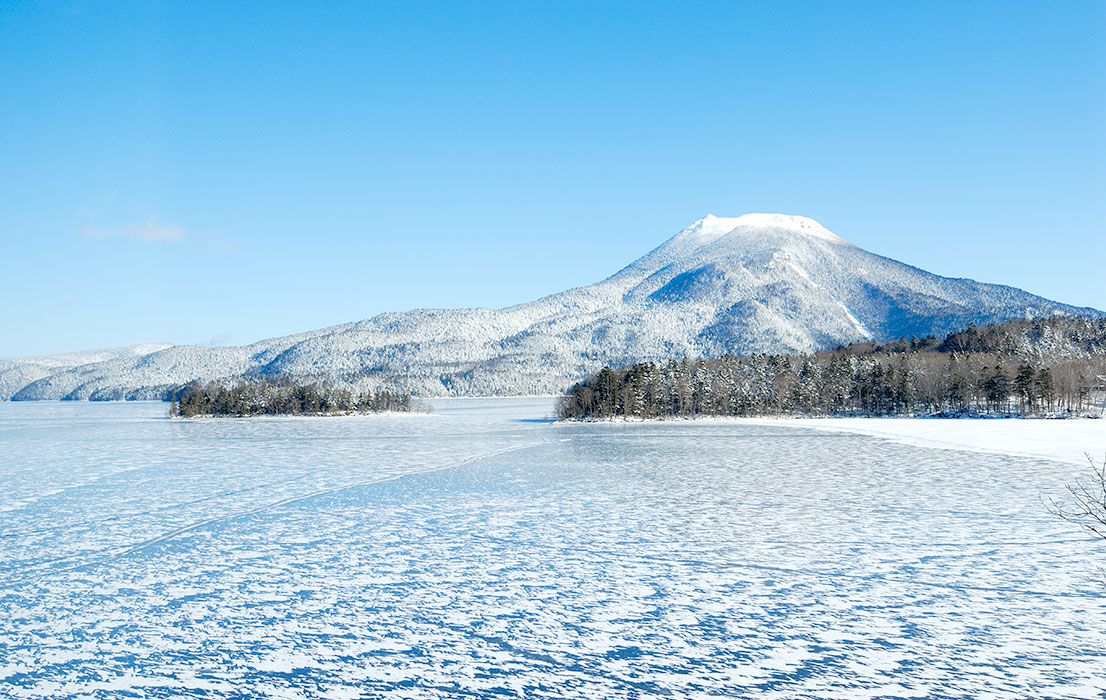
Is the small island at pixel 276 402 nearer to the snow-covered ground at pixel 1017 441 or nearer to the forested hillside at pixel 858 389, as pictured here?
the forested hillside at pixel 858 389

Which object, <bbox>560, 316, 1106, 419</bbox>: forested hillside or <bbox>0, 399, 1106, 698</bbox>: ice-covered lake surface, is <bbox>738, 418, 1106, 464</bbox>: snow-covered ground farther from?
<bbox>560, 316, 1106, 419</bbox>: forested hillside

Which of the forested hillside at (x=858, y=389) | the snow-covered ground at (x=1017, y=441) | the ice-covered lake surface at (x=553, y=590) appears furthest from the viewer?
the forested hillside at (x=858, y=389)

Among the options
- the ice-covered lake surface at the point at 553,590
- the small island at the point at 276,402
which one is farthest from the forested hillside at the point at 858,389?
the ice-covered lake surface at the point at 553,590

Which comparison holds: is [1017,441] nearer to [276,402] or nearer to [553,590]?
[553,590]

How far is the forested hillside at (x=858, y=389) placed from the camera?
3809 inches

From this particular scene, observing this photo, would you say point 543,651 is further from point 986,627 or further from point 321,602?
point 986,627

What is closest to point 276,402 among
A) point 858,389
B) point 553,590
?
point 858,389

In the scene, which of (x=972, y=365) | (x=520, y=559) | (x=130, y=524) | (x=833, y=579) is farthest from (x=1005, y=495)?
(x=972, y=365)

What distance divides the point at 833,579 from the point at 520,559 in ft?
21.7

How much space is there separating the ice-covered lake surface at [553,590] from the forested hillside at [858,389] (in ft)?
238

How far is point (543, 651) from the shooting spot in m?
10.9

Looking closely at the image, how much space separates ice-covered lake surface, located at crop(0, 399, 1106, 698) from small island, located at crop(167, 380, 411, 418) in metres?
105

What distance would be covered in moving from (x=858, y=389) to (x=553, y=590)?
342 ft

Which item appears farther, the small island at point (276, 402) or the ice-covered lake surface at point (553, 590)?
the small island at point (276, 402)
